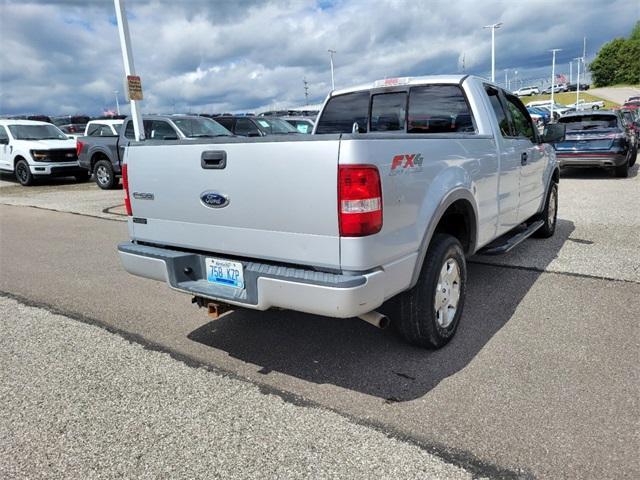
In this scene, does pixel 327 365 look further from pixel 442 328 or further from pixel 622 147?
pixel 622 147

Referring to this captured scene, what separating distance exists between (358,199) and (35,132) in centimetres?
1648

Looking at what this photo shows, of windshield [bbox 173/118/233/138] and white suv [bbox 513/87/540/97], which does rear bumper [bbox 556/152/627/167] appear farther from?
white suv [bbox 513/87/540/97]

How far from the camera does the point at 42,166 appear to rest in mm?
14898

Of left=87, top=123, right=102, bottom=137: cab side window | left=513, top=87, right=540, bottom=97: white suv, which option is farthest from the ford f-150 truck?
left=513, top=87, right=540, bottom=97: white suv

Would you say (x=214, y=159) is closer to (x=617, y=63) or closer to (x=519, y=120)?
(x=519, y=120)

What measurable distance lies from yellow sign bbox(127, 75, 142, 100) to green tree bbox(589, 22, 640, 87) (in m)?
111

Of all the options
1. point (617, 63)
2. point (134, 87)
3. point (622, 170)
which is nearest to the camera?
point (134, 87)

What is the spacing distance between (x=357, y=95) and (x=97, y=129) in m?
12.1

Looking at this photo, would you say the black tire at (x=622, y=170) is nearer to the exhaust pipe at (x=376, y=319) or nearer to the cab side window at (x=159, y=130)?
the cab side window at (x=159, y=130)

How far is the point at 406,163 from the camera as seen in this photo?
2902 millimetres

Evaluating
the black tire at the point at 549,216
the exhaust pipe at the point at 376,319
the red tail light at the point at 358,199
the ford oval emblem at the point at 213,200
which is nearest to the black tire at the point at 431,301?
the exhaust pipe at the point at 376,319

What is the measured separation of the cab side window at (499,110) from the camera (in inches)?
180

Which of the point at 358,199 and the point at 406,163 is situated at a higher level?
the point at 406,163

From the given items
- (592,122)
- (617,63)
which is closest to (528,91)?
(617,63)
